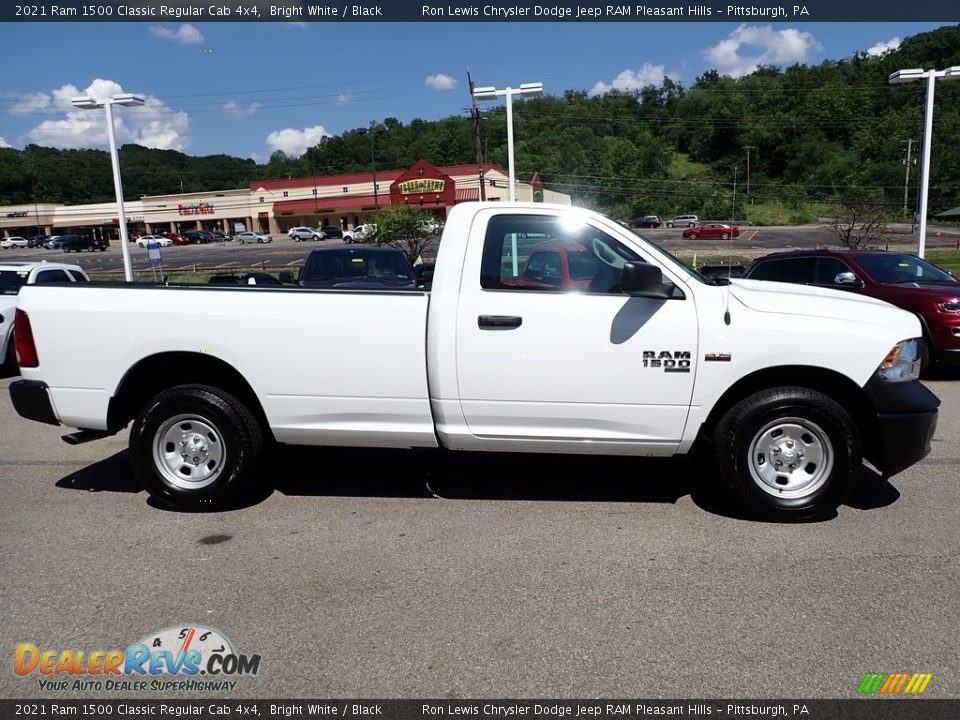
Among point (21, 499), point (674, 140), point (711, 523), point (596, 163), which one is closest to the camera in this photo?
point (711, 523)

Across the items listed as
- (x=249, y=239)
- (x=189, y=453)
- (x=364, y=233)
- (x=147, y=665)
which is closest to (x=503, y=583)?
(x=147, y=665)

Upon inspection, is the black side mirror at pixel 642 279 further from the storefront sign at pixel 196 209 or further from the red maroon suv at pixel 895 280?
the storefront sign at pixel 196 209

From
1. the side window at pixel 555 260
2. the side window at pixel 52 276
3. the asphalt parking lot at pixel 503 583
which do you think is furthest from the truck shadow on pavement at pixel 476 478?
the side window at pixel 52 276

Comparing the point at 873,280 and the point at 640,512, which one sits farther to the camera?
the point at 873,280

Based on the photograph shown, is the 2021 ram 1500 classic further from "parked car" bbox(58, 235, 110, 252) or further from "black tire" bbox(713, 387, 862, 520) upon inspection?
"parked car" bbox(58, 235, 110, 252)

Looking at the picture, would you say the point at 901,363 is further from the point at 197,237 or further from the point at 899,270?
the point at 197,237

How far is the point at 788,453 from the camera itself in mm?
4672

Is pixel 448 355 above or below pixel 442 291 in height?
below

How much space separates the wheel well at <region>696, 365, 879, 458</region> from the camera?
4.63 metres

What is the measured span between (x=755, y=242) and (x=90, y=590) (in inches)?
2284

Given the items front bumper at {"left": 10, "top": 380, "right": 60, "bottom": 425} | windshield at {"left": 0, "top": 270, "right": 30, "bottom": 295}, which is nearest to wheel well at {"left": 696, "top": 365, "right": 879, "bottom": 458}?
front bumper at {"left": 10, "top": 380, "right": 60, "bottom": 425}

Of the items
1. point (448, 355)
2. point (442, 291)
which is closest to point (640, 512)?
point (448, 355)

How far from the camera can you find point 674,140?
356 ft

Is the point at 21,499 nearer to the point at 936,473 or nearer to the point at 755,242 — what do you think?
the point at 936,473
